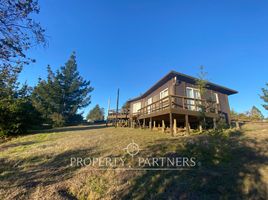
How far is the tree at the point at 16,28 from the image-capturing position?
4.79 m

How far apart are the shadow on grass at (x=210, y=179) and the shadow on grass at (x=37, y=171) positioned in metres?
2.07

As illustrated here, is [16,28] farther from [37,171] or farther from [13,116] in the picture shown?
[13,116]

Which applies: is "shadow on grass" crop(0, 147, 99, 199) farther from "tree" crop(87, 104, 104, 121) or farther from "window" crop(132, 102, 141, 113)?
"tree" crop(87, 104, 104, 121)

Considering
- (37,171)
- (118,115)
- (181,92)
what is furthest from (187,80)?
(37,171)

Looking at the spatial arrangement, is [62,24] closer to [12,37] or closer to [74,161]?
[12,37]

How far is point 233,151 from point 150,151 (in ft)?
10.4

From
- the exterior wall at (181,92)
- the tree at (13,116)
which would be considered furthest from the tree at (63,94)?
the exterior wall at (181,92)

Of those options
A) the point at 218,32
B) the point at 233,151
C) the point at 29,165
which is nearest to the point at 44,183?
the point at 29,165

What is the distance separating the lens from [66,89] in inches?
1160

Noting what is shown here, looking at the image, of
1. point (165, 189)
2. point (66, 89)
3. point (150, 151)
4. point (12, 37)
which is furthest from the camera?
point (66, 89)

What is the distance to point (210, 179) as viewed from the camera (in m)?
4.20

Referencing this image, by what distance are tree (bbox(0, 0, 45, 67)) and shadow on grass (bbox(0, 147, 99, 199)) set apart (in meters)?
3.74

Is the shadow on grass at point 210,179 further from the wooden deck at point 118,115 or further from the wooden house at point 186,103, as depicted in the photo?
the wooden deck at point 118,115

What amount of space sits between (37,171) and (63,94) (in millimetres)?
25857
